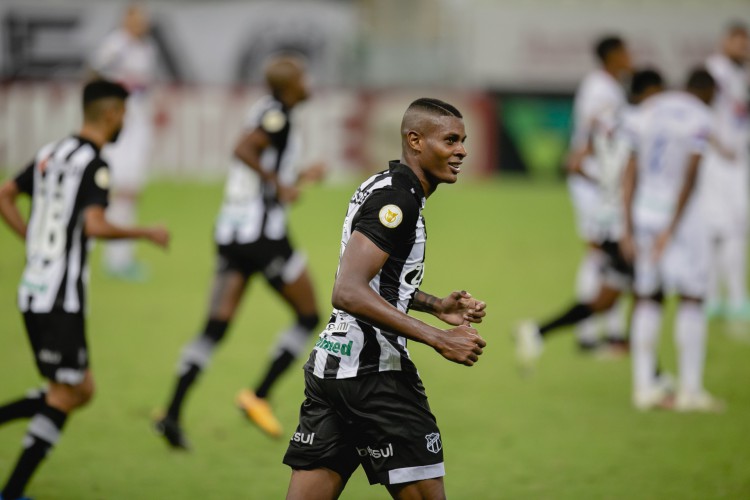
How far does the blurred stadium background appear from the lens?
750 cm

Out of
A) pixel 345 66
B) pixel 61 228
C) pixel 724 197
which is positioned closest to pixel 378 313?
pixel 61 228

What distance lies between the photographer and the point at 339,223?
20375 mm

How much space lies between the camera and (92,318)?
41.0 ft

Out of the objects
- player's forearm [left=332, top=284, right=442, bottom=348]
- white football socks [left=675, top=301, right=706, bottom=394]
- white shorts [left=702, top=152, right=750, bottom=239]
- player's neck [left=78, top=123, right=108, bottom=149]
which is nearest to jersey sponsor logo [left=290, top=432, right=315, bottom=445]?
player's forearm [left=332, top=284, right=442, bottom=348]

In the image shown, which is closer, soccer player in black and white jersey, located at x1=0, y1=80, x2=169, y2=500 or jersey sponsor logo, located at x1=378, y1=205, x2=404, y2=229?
jersey sponsor logo, located at x1=378, y1=205, x2=404, y2=229

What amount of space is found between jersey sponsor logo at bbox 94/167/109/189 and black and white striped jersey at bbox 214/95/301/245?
1.99 meters

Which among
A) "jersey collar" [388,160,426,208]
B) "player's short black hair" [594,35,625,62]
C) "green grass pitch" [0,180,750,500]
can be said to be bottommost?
"green grass pitch" [0,180,750,500]

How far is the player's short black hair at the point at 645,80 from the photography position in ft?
31.7

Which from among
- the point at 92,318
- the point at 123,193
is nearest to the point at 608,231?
the point at 92,318

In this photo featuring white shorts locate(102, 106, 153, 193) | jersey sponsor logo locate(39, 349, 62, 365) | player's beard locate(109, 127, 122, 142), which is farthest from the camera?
white shorts locate(102, 106, 153, 193)

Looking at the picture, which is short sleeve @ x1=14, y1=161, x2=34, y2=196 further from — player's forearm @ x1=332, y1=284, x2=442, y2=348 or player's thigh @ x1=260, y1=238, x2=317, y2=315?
player's forearm @ x1=332, y1=284, x2=442, y2=348

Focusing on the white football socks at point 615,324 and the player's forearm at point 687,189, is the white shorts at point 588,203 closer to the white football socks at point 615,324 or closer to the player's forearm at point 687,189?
the white football socks at point 615,324

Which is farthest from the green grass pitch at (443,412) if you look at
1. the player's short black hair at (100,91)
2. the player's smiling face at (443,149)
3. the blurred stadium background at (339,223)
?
the player's smiling face at (443,149)

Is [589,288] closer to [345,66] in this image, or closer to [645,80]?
[645,80]
